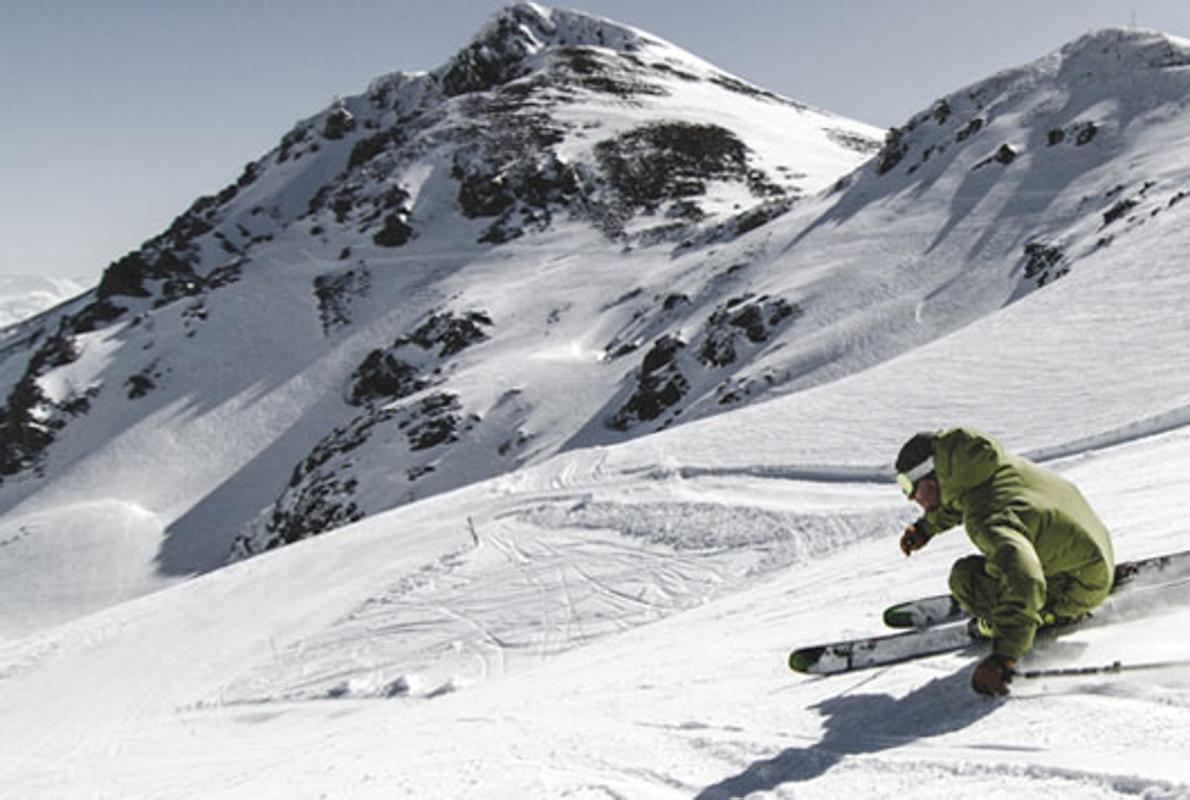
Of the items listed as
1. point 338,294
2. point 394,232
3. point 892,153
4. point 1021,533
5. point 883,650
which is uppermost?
point 394,232

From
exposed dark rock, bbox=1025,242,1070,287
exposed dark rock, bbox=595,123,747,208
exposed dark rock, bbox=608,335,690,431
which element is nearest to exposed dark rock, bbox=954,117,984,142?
exposed dark rock, bbox=1025,242,1070,287

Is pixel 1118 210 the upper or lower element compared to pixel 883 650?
upper

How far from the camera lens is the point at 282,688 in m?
11.0

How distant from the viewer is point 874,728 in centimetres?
412

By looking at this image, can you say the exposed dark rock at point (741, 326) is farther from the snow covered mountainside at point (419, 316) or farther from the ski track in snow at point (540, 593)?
the ski track in snow at point (540, 593)

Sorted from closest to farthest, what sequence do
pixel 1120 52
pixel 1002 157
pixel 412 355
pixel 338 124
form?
pixel 1002 157 → pixel 1120 52 → pixel 412 355 → pixel 338 124

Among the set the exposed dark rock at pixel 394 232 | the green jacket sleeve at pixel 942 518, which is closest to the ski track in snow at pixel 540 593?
the green jacket sleeve at pixel 942 518

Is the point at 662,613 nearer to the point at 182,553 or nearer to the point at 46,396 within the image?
the point at 182,553

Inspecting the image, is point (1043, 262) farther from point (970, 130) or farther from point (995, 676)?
point (995, 676)

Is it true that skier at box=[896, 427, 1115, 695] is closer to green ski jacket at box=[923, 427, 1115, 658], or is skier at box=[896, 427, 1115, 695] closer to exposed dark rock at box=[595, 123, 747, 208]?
green ski jacket at box=[923, 427, 1115, 658]

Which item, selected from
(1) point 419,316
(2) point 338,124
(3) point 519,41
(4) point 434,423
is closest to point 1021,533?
Result: (4) point 434,423

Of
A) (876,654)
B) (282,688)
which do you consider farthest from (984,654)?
(282,688)

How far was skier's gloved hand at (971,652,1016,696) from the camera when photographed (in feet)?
12.6

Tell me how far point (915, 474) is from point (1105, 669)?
1.28 meters
